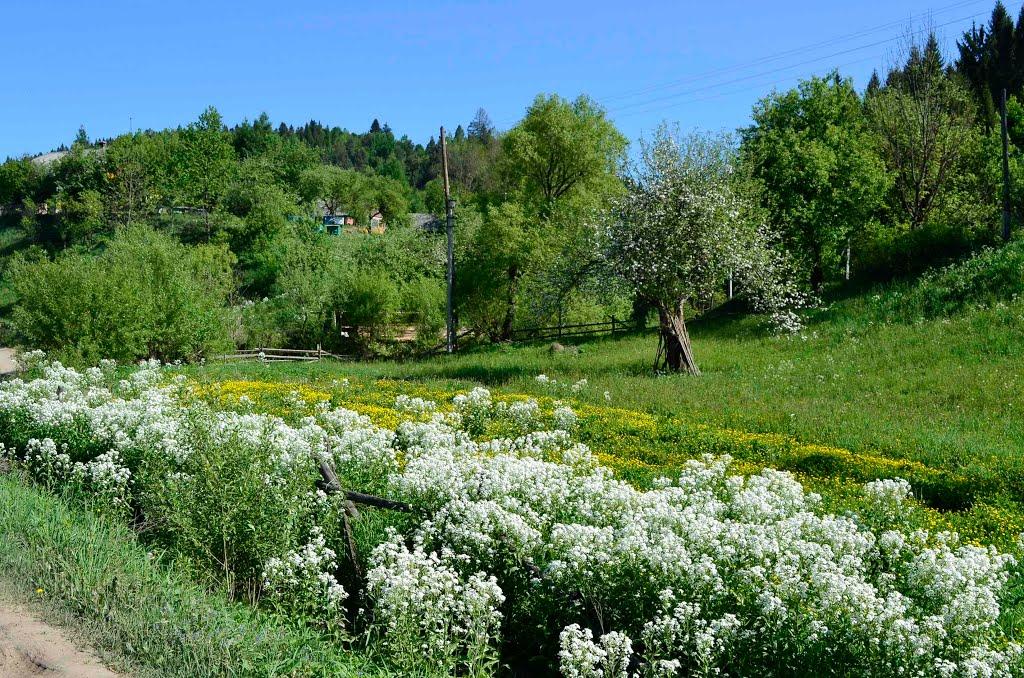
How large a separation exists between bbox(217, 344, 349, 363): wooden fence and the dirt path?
34.2m

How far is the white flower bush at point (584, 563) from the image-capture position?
5.50m

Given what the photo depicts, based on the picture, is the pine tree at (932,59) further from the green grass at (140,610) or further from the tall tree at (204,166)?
the tall tree at (204,166)

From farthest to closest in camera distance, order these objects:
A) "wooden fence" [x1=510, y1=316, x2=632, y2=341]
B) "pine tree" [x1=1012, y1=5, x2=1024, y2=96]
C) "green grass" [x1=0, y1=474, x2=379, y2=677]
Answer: "pine tree" [x1=1012, y1=5, x2=1024, y2=96], "wooden fence" [x1=510, y1=316, x2=632, y2=341], "green grass" [x1=0, y1=474, x2=379, y2=677]

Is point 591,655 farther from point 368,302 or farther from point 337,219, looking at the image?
point 337,219

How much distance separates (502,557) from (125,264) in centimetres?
3159

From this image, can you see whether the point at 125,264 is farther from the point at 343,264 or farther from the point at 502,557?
the point at 502,557

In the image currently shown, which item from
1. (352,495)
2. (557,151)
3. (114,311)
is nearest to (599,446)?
(352,495)

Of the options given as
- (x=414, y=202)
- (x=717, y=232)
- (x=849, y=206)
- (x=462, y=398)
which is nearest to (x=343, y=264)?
(x=849, y=206)

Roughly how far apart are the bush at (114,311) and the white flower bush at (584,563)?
21.3 metres

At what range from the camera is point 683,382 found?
66.0ft

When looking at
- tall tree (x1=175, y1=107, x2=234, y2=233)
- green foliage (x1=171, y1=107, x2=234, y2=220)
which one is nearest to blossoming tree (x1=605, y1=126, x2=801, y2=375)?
tall tree (x1=175, y1=107, x2=234, y2=233)

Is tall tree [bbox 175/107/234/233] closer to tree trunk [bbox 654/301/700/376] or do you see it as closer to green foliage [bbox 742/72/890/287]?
green foliage [bbox 742/72/890/287]

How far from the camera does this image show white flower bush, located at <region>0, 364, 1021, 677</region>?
5496mm

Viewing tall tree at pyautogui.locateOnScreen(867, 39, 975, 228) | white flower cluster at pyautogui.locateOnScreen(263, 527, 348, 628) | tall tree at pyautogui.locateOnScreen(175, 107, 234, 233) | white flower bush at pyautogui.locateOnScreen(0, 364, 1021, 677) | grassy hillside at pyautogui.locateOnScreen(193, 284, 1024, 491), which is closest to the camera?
white flower bush at pyautogui.locateOnScreen(0, 364, 1021, 677)
